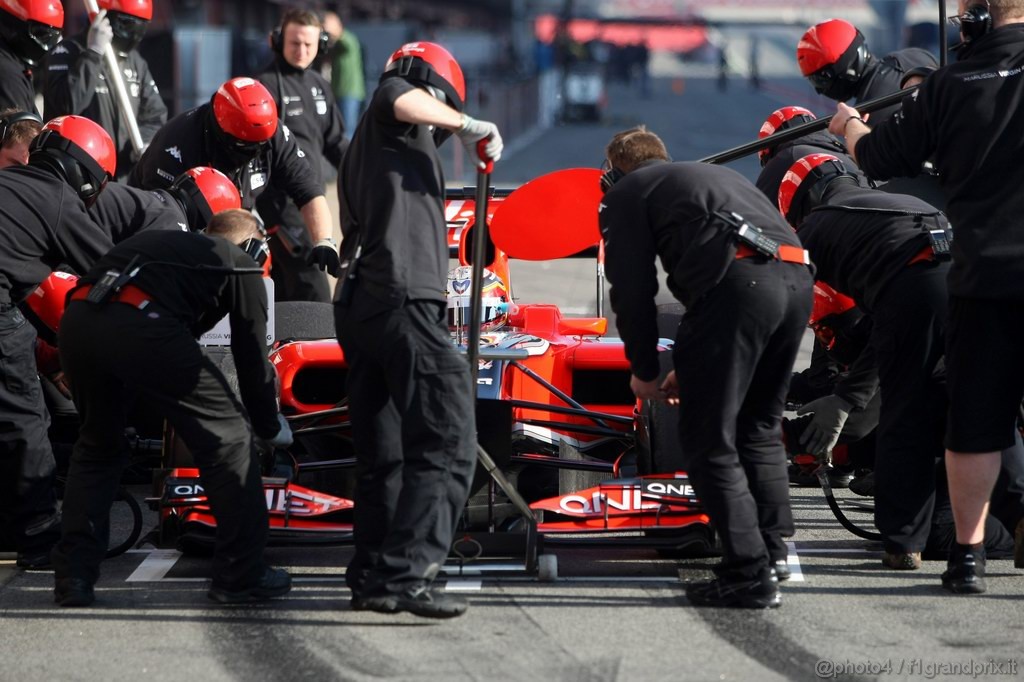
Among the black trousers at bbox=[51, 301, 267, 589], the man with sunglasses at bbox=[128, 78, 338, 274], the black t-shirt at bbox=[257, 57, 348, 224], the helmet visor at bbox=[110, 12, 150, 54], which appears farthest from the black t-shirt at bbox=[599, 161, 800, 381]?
the helmet visor at bbox=[110, 12, 150, 54]

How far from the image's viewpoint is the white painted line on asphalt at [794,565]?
212 inches

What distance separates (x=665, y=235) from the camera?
200 inches

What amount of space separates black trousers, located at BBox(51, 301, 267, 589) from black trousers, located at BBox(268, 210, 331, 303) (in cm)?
351

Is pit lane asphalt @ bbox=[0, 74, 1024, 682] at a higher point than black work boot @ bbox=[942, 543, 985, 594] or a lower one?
lower

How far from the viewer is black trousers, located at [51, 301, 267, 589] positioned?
496cm

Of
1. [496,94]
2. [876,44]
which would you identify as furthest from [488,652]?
[876,44]

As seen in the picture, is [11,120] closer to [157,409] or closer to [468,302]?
[468,302]

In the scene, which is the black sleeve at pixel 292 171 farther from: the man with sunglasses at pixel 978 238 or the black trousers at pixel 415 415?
the man with sunglasses at pixel 978 238

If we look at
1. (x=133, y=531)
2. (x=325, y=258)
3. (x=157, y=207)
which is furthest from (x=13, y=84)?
(x=133, y=531)

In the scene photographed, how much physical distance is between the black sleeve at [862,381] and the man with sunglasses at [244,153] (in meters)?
2.70

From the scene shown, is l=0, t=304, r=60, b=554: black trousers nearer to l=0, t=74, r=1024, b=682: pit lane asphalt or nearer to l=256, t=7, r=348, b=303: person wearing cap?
l=0, t=74, r=1024, b=682: pit lane asphalt

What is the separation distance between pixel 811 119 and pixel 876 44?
196 ft

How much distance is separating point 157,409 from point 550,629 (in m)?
1.54

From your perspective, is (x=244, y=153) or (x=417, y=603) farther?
(x=244, y=153)
